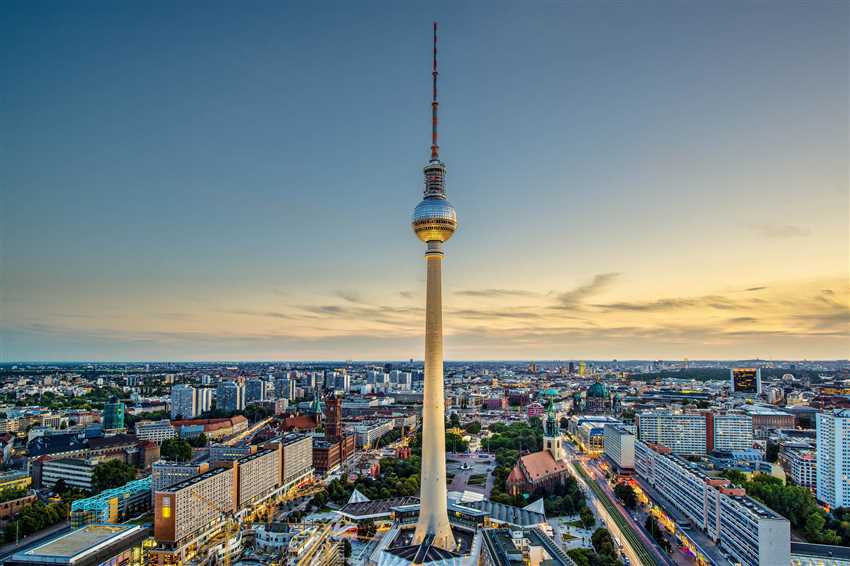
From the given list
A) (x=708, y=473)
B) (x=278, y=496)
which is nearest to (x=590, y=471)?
(x=708, y=473)

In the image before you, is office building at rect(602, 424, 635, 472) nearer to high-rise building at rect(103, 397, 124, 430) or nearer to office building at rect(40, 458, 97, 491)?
office building at rect(40, 458, 97, 491)

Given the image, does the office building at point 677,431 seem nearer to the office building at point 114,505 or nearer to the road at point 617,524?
the road at point 617,524

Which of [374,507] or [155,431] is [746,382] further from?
[155,431]

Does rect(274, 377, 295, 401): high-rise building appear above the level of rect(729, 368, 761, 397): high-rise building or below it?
below

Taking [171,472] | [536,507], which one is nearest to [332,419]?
[171,472]

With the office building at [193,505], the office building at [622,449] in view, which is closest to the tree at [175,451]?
the office building at [193,505]

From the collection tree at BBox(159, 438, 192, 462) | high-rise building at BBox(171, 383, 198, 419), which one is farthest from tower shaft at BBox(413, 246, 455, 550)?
high-rise building at BBox(171, 383, 198, 419)

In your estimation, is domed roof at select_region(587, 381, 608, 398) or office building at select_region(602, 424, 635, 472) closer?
office building at select_region(602, 424, 635, 472)
